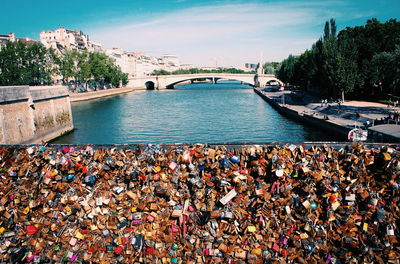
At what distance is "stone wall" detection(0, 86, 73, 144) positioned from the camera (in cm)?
1609

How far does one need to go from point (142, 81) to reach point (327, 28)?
5622cm

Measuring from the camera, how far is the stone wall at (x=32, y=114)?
1609 centimetres

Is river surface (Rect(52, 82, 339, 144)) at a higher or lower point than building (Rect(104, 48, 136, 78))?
lower

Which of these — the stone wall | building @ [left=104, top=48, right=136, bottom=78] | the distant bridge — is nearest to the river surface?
the stone wall

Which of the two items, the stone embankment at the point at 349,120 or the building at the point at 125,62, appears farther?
the building at the point at 125,62

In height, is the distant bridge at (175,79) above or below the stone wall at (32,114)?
above

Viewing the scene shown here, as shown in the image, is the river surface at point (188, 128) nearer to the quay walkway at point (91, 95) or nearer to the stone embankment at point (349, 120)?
the stone embankment at point (349, 120)

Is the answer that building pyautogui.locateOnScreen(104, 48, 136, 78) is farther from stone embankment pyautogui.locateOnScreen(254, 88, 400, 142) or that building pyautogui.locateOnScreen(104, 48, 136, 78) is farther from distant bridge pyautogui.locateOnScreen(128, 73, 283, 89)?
stone embankment pyautogui.locateOnScreen(254, 88, 400, 142)

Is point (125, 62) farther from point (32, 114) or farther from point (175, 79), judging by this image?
point (32, 114)

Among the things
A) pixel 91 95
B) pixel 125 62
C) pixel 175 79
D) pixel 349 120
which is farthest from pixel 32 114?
Answer: pixel 125 62

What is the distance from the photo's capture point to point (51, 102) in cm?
2250

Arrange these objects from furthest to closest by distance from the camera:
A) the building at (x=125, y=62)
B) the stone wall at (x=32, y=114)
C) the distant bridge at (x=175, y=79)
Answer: the building at (x=125, y=62), the distant bridge at (x=175, y=79), the stone wall at (x=32, y=114)

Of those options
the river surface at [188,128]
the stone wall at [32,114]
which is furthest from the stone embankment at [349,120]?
the stone wall at [32,114]

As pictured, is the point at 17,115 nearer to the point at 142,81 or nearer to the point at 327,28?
the point at 327,28
